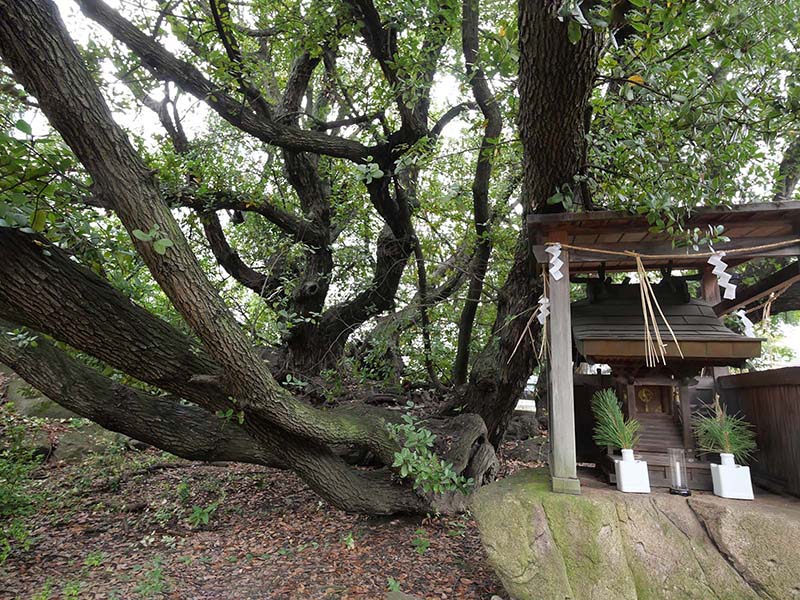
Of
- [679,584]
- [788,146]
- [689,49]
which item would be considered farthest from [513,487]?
[788,146]

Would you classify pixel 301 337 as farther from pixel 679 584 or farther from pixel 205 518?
pixel 679 584

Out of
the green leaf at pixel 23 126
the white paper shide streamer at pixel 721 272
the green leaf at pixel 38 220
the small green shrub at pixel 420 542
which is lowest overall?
the small green shrub at pixel 420 542

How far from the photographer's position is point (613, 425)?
2672 millimetres

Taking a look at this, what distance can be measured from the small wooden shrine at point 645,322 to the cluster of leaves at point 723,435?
11cm

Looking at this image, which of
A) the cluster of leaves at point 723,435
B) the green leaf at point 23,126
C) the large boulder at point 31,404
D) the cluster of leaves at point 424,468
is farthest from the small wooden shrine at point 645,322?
the large boulder at point 31,404

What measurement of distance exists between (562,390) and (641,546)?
891mm

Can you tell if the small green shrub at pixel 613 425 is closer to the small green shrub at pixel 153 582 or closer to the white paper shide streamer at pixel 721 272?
the white paper shide streamer at pixel 721 272

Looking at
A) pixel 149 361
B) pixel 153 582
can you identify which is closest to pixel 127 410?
pixel 149 361

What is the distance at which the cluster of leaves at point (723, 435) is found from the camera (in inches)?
101

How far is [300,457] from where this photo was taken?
3.59 meters

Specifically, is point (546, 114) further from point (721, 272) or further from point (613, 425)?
point (613, 425)

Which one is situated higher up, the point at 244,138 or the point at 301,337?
the point at 244,138

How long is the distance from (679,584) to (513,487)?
921mm

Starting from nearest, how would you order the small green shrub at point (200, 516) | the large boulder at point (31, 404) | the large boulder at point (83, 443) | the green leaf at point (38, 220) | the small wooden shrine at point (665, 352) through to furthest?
1. the green leaf at point (38, 220)
2. the small wooden shrine at point (665, 352)
3. the small green shrub at point (200, 516)
4. the large boulder at point (83, 443)
5. the large boulder at point (31, 404)
